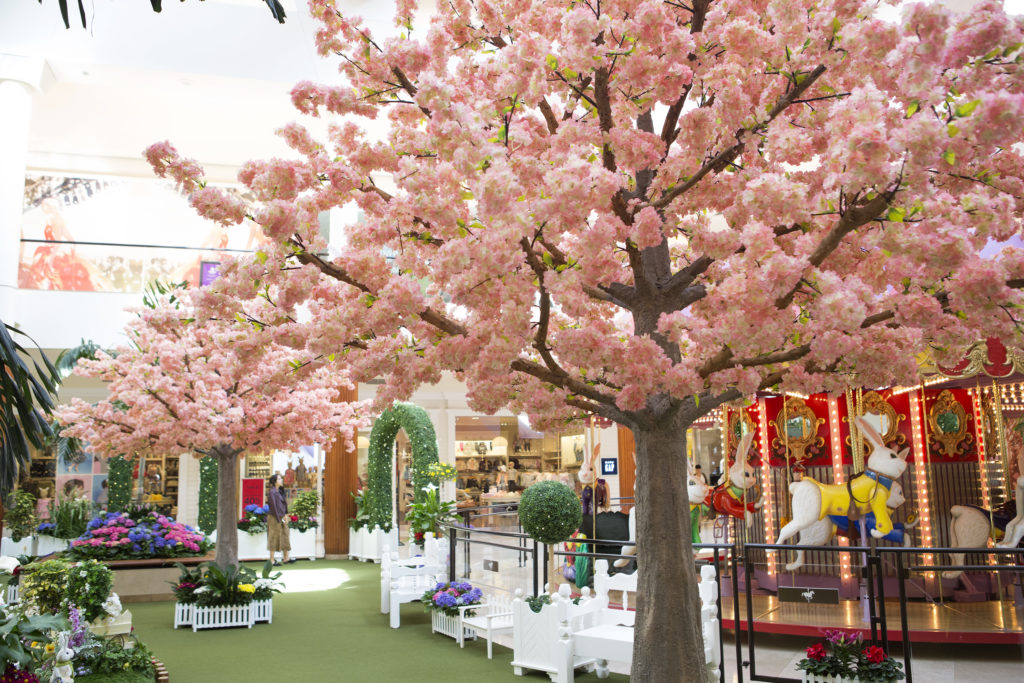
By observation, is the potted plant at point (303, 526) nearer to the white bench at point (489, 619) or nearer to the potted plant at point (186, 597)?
the potted plant at point (186, 597)

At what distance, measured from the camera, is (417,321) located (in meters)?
3.44

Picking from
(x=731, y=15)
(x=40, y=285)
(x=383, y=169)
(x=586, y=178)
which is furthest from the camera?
(x=40, y=285)

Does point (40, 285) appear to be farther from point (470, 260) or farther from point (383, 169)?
point (470, 260)

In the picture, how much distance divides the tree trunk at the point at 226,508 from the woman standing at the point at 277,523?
3.95 m

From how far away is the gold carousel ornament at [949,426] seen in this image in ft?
26.4

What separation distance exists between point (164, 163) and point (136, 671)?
386 centimetres

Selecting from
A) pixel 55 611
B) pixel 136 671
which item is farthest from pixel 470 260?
pixel 55 611

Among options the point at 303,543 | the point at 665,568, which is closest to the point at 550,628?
the point at 665,568

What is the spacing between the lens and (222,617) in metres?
8.23

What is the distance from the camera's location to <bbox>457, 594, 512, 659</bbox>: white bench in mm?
6588

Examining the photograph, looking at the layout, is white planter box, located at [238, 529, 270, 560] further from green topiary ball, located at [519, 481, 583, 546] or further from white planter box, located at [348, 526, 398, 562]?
green topiary ball, located at [519, 481, 583, 546]

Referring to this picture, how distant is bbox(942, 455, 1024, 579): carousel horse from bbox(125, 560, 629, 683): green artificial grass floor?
4217 mm

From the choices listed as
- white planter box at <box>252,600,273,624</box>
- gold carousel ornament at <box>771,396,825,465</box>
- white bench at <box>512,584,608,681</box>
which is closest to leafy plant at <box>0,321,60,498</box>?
white bench at <box>512,584,608,681</box>

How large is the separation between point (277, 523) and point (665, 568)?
36.0ft
